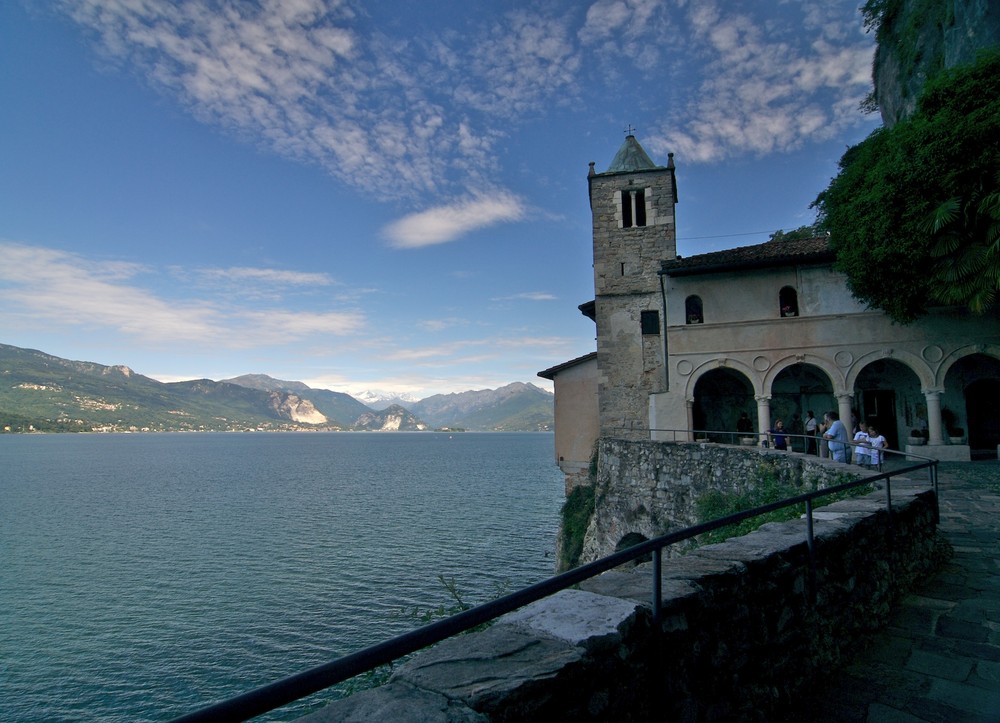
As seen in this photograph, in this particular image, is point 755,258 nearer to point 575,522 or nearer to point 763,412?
point 763,412

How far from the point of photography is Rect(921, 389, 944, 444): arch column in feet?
64.5

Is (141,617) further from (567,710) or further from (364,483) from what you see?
(364,483)

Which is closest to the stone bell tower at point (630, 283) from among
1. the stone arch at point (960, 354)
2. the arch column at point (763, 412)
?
the arch column at point (763, 412)

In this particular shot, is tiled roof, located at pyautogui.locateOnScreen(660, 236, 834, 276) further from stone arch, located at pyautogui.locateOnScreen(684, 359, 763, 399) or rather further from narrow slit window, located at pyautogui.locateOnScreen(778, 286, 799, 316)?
stone arch, located at pyautogui.locateOnScreen(684, 359, 763, 399)

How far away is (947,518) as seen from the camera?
9094mm

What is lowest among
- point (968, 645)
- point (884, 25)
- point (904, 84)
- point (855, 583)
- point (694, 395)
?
point (968, 645)

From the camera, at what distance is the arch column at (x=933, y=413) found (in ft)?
64.5

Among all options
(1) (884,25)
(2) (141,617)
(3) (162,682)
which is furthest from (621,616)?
(1) (884,25)

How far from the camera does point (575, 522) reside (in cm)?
2327

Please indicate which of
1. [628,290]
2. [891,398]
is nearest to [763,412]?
[891,398]

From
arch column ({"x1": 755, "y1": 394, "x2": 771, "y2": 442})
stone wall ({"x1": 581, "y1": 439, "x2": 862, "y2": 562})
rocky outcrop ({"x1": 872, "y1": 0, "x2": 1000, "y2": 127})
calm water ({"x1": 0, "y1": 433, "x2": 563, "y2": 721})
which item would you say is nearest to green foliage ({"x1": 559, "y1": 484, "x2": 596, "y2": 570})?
stone wall ({"x1": 581, "y1": 439, "x2": 862, "y2": 562})

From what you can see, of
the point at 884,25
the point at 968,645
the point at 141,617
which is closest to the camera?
the point at 968,645

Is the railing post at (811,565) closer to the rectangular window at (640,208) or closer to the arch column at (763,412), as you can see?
the arch column at (763,412)

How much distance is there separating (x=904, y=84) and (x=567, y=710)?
3119cm
